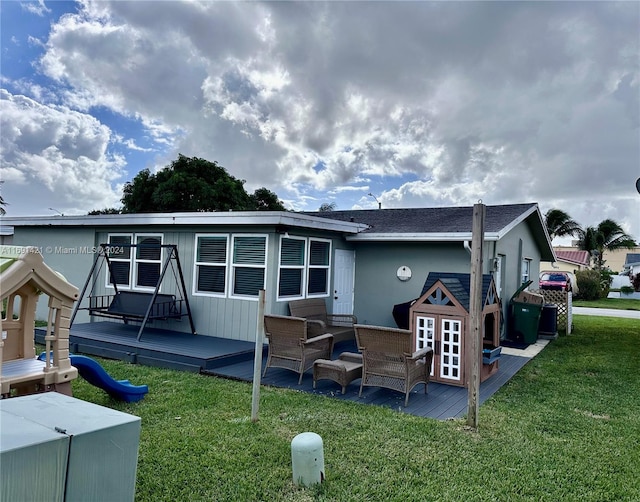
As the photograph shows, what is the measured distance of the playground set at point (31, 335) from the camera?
375 centimetres

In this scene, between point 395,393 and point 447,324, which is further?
point 447,324

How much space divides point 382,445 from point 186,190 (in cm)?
2237

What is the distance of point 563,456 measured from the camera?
3740 mm

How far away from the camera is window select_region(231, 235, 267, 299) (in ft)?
26.0

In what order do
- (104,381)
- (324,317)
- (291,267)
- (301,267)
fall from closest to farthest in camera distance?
(104,381) < (291,267) < (301,267) < (324,317)

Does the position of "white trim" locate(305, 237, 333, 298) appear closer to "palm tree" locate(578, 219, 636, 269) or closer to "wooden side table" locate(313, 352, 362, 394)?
"wooden side table" locate(313, 352, 362, 394)

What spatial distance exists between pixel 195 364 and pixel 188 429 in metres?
2.37

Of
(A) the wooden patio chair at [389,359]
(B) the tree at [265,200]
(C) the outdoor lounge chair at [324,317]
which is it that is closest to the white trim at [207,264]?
(C) the outdoor lounge chair at [324,317]

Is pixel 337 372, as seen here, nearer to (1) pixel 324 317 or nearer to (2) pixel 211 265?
(1) pixel 324 317

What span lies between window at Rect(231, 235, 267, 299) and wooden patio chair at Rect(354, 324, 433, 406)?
3068 mm

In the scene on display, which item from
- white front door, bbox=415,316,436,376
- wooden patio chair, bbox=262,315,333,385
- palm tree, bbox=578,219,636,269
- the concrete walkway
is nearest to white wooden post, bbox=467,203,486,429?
white front door, bbox=415,316,436,376

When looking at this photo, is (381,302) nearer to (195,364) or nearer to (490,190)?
(195,364)

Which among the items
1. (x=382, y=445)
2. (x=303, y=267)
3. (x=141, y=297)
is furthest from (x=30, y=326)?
(x=303, y=267)

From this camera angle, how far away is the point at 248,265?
26.4 ft
